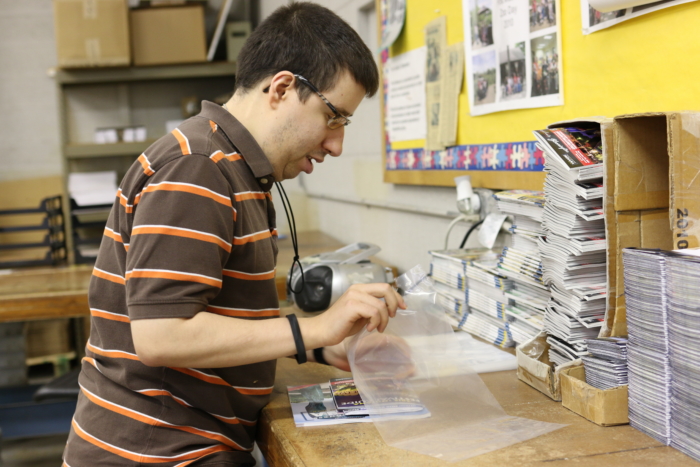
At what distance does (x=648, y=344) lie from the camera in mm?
839

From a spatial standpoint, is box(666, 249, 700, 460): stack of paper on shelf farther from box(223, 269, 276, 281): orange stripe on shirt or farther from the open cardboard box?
box(223, 269, 276, 281): orange stripe on shirt

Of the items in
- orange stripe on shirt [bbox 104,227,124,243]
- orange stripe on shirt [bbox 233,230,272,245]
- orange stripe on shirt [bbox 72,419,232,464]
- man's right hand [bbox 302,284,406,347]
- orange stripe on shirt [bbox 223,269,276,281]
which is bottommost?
orange stripe on shirt [bbox 72,419,232,464]

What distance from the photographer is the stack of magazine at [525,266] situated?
117cm

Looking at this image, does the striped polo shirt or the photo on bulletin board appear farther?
the photo on bulletin board

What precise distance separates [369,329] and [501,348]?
0.41 metres

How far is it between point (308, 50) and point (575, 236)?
519mm

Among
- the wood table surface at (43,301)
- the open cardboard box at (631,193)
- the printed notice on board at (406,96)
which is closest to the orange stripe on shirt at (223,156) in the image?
the open cardboard box at (631,193)

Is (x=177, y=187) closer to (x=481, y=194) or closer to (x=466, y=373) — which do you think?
(x=466, y=373)

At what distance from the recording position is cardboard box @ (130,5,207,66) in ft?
12.4

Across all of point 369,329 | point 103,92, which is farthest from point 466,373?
point 103,92

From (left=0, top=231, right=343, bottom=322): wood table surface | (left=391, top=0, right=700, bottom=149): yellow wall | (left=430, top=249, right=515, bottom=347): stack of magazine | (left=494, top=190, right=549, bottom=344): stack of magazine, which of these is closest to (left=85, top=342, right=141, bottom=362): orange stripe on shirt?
(left=430, top=249, right=515, bottom=347): stack of magazine

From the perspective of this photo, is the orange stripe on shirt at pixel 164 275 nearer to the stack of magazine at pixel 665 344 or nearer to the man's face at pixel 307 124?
the man's face at pixel 307 124

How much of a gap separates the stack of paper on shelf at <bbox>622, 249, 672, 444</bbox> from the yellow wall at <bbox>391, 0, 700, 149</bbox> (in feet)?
1.08

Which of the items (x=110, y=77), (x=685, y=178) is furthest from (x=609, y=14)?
(x=110, y=77)
